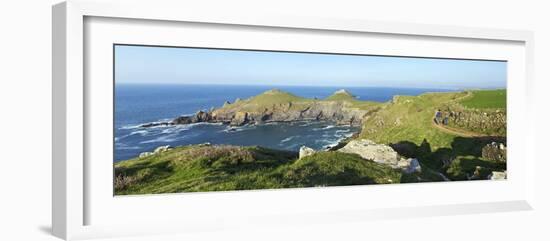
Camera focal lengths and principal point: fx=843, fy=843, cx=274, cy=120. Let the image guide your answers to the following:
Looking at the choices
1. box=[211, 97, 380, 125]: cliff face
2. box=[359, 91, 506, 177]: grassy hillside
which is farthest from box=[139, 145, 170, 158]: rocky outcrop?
box=[359, 91, 506, 177]: grassy hillside

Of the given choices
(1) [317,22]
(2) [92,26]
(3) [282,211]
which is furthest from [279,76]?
(2) [92,26]

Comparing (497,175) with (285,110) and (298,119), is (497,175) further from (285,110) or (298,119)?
(285,110)

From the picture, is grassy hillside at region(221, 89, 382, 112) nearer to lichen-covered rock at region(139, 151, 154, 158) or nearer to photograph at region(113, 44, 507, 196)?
photograph at region(113, 44, 507, 196)

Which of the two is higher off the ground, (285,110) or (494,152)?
(285,110)

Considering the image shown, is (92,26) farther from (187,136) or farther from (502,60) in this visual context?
(502,60)

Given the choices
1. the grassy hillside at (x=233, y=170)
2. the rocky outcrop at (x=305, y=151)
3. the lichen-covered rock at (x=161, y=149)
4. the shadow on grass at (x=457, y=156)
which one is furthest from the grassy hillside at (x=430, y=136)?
the lichen-covered rock at (x=161, y=149)

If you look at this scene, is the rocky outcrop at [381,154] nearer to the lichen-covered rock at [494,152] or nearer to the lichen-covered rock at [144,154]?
the lichen-covered rock at [494,152]

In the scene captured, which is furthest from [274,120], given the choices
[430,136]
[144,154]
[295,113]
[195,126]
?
[430,136]
